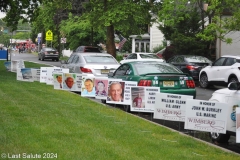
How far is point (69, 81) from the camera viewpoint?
15664 mm

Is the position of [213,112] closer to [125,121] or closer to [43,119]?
[125,121]

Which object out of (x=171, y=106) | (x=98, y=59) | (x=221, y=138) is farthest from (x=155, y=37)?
(x=221, y=138)

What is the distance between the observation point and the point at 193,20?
32125 millimetres

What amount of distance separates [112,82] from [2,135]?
5.08 meters

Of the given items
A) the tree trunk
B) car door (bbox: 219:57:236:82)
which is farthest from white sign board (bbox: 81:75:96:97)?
the tree trunk

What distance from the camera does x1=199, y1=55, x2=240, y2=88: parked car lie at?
69.1 feet

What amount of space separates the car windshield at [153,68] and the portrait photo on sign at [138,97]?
2.11 meters

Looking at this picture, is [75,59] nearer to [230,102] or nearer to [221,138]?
[221,138]

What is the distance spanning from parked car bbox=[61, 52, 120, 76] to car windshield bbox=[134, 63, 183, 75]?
4.19 metres

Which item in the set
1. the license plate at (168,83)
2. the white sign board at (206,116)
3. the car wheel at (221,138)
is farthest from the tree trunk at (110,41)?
the white sign board at (206,116)

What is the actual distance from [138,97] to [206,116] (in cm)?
324

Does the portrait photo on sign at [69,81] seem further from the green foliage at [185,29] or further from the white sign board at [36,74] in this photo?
the green foliage at [185,29]

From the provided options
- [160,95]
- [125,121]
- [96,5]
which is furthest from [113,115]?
[96,5]

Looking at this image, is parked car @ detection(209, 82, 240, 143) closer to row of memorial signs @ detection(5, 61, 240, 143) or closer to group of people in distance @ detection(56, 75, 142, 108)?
row of memorial signs @ detection(5, 61, 240, 143)
